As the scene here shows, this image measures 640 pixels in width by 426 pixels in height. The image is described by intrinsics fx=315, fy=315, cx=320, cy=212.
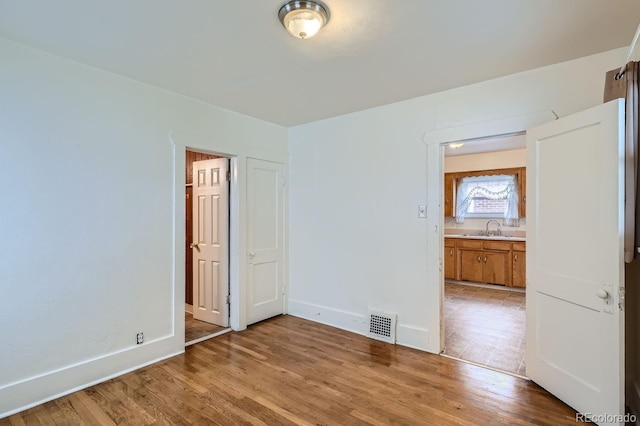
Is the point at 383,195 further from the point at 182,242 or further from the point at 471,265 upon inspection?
the point at 471,265

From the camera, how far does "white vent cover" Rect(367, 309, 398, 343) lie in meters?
3.41

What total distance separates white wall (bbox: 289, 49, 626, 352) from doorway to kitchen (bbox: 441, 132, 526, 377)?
3.95 ft

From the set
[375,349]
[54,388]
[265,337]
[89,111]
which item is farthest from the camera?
[265,337]

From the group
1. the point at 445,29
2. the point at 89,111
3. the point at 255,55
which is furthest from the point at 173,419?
the point at 445,29

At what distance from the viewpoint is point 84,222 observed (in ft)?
8.43

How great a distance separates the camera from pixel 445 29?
6.76ft

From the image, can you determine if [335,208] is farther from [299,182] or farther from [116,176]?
[116,176]

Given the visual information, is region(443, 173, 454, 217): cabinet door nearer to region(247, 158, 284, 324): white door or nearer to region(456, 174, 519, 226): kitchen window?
region(456, 174, 519, 226): kitchen window

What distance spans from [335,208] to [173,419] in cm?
263

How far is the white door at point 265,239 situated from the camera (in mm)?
3938

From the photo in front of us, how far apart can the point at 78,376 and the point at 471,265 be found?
6.03 meters

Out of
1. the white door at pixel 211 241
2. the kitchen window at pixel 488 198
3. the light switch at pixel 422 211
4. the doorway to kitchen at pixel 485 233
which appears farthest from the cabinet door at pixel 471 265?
the white door at pixel 211 241

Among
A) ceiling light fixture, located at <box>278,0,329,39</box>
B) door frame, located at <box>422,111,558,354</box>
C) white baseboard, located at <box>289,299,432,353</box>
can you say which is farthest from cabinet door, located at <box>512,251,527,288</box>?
ceiling light fixture, located at <box>278,0,329,39</box>

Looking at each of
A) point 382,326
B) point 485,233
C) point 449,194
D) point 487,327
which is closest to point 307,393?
point 382,326
